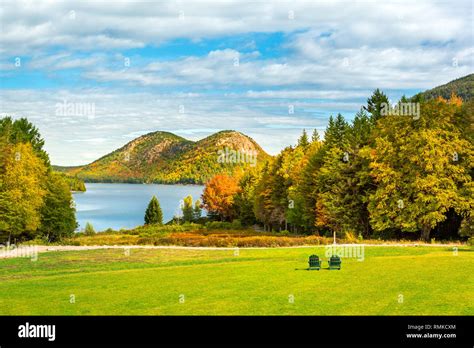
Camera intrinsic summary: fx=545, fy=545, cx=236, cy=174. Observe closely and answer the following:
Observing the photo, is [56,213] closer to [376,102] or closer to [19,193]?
[19,193]

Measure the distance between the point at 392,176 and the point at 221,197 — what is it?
53942 mm

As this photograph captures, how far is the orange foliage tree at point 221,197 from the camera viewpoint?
96.8 m

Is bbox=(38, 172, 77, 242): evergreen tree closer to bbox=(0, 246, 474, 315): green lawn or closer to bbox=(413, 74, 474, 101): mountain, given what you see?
bbox=(0, 246, 474, 315): green lawn

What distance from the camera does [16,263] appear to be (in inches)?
1242

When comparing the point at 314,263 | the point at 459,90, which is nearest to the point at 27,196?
the point at 314,263

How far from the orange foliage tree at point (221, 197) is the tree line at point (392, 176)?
30.8 metres

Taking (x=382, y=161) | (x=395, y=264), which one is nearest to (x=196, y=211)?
(x=382, y=161)

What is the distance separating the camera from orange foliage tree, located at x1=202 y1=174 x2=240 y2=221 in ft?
318

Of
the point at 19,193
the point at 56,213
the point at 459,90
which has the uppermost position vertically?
the point at 459,90

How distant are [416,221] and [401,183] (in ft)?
10.9

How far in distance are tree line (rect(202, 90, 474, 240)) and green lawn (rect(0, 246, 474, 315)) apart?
1398cm

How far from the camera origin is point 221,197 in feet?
319

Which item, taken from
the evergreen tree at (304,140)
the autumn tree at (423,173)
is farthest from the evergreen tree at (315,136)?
the autumn tree at (423,173)
